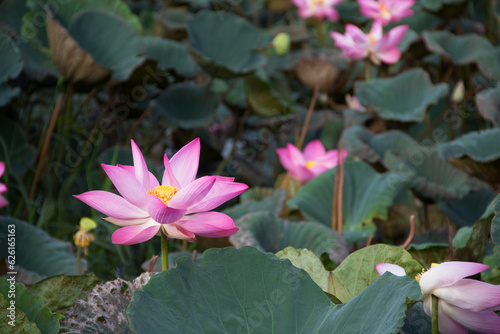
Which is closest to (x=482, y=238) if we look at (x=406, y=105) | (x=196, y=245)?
(x=196, y=245)

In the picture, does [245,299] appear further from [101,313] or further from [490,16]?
[490,16]

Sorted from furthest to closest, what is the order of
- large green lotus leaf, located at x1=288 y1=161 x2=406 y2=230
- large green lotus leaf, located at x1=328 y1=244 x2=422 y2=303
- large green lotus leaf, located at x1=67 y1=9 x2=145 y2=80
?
large green lotus leaf, located at x1=67 y1=9 x2=145 y2=80, large green lotus leaf, located at x1=288 y1=161 x2=406 y2=230, large green lotus leaf, located at x1=328 y1=244 x2=422 y2=303

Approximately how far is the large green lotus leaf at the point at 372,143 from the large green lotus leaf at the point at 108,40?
0.57m

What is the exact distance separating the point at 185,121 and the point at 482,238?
115cm

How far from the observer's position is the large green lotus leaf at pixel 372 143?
48.0 inches

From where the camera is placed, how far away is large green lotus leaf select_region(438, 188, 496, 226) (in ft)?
3.46

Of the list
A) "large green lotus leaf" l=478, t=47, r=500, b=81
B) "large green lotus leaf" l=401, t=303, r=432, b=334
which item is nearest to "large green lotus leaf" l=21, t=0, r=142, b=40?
"large green lotus leaf" l=478, t=47, r=500, b=81

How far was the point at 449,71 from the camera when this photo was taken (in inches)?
73.0

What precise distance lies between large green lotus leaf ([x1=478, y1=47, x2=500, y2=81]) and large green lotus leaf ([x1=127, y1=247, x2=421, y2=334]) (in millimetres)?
1401

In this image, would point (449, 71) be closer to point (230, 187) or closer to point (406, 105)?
point (406, 105)

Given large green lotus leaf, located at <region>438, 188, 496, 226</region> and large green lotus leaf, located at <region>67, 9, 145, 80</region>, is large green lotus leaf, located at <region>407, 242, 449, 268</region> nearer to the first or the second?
large green lotus leaf, located at <region>438, 188, 496, 226</region>

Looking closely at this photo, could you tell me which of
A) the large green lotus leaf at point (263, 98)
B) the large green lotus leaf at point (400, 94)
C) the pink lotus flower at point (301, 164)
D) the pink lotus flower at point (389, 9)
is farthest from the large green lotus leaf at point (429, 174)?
the large green lotus leaf at point (263, 98)

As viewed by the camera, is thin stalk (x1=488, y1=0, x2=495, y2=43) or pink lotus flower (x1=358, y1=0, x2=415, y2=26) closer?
pink lotus flower (x1=358, y1=0, x2=415, y2=26)

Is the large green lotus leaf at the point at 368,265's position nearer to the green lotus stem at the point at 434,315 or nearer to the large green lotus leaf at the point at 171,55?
the green lotus stem at the point at 434,315
